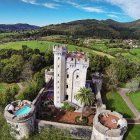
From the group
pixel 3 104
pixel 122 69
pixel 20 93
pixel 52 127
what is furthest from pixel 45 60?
pixel 52 127

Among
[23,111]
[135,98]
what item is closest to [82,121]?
[23,111]

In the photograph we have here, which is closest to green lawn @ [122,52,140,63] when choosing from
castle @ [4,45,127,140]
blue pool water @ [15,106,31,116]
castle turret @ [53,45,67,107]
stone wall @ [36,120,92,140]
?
castle @ [4,45,127,140]

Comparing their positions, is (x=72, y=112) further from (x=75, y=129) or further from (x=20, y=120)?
(x=20, y=120)

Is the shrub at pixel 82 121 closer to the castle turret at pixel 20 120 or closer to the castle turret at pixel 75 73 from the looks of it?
the castle turret at pixel 75 73

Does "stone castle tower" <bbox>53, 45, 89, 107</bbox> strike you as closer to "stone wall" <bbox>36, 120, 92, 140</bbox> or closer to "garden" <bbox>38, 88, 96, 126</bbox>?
"garden" <bbox>38, 88, 96, 126</bbox>

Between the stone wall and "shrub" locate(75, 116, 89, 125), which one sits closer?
the stone wall

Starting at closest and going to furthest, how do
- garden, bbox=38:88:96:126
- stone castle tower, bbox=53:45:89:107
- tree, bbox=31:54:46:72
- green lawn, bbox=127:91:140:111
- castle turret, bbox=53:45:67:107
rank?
garden, bbox=38:88:96:126 < castle turret, bbox=53:45:67:107 < stone castle tower, bbox=53:45:89:107 < green lawn, bbox=127:91:140:111 < tree, bbox=31:54:46:72

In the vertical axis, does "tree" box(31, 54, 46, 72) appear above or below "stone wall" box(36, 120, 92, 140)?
above
